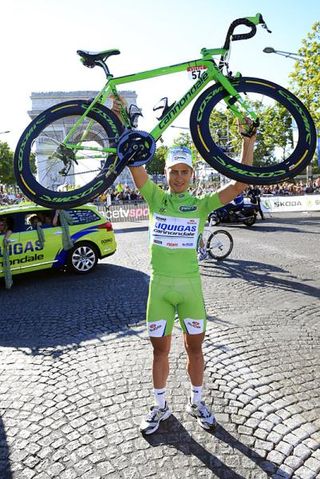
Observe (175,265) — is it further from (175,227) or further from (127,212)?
(127,212)

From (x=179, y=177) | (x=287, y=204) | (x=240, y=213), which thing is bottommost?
(x=240, y=213)

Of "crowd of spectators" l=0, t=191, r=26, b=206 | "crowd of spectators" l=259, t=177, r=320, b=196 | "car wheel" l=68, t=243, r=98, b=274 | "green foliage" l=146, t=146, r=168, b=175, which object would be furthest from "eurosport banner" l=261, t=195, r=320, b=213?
"car wheel" l=68, t=243, r=98, b=274

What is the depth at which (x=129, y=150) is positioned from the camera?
300cm

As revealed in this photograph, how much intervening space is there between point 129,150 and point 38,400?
8.40 feet

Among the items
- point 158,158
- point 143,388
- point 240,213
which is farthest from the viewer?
point 158,158

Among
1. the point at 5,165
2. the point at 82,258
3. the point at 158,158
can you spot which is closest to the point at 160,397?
the point at 82,258

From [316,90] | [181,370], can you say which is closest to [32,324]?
[181,370]

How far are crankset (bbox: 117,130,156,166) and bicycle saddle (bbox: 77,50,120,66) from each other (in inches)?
34.5

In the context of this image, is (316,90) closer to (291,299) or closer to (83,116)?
(291,299)

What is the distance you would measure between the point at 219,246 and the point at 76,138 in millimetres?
7205

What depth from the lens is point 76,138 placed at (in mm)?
3477

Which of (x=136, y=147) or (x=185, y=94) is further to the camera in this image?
(x=185, y=94)

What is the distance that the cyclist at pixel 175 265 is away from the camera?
333 cm

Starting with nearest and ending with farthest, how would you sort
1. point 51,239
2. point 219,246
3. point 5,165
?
point 51,239 → point 219,246 → point 5,165
